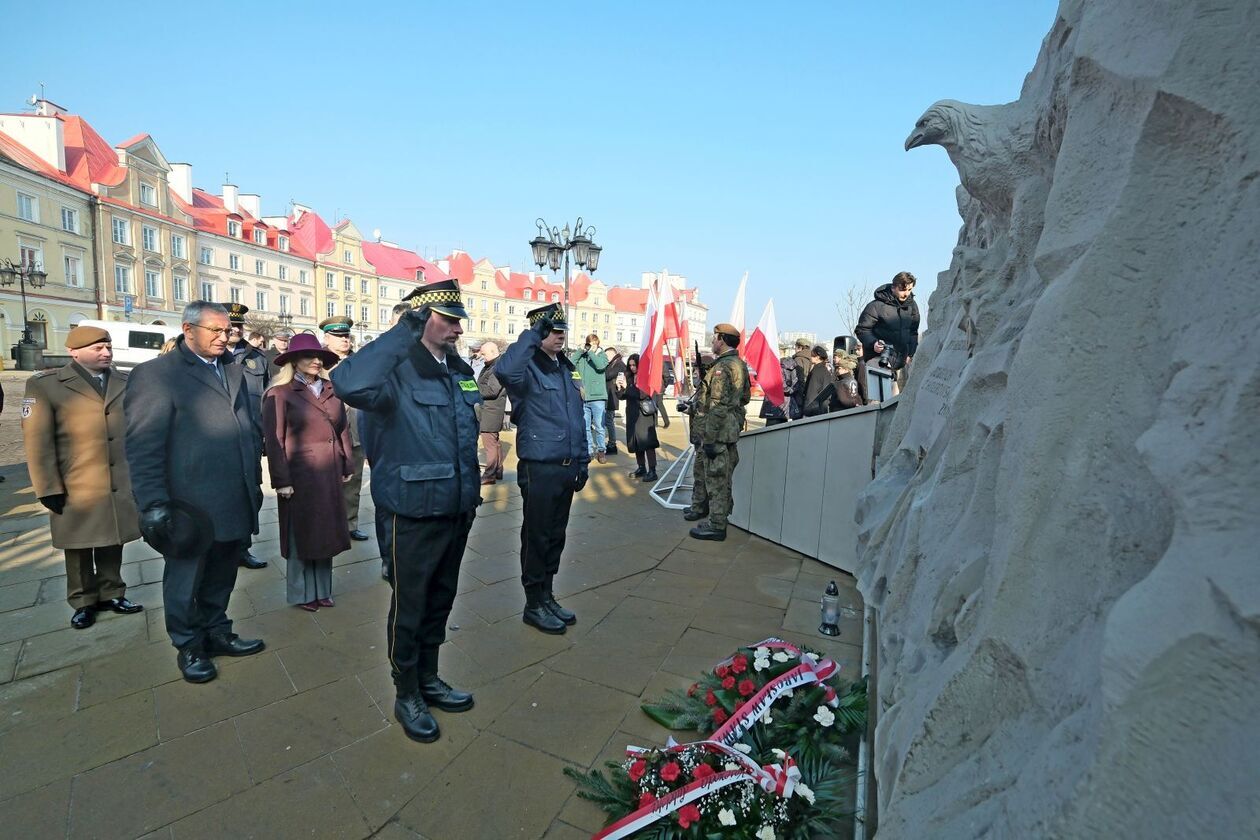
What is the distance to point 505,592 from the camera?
175 inches

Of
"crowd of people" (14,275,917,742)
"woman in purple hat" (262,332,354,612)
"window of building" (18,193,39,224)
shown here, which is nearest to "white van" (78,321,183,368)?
"window of building" (18,193,39,224)

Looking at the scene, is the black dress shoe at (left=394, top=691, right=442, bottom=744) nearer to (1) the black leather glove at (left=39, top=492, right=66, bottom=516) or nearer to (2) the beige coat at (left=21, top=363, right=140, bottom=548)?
(2) the beige coat at (left=21, top=363, right=140, bottom=548)

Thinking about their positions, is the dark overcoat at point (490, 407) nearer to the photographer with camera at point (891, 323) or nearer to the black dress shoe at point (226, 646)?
the photographer with camera at point (891, 323)

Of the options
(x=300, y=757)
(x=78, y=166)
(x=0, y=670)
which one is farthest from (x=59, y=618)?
(x=78, y=166)

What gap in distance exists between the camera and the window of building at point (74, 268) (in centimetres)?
3183

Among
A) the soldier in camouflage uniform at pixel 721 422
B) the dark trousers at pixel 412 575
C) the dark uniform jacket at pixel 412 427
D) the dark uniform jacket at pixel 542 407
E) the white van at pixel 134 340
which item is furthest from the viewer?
the white van at pixel 134 340

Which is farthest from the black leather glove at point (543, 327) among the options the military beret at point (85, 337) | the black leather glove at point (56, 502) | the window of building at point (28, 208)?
the window of building at point (28, 208)

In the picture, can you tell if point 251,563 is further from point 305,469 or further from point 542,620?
point 542,620

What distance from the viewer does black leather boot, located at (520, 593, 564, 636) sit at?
12.5ft

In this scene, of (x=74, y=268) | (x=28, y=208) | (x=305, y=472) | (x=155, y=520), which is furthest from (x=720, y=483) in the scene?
(x=74, y=268)

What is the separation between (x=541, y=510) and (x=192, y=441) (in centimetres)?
186

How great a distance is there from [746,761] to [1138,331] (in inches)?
71.0

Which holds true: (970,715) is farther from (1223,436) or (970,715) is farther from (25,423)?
(25,423)

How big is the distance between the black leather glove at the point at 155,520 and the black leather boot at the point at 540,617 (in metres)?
1.94
